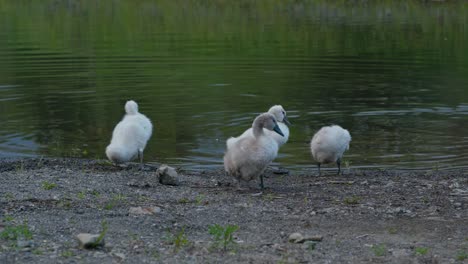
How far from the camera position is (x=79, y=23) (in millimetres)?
51062

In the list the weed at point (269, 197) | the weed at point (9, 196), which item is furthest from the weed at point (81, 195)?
the weed at point (269, 197)

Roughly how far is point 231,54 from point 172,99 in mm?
12123

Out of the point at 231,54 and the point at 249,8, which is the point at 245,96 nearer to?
the point at 231,54

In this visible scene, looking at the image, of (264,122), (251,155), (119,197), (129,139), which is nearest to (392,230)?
(251,155)

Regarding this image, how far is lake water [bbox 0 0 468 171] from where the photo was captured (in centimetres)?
1997

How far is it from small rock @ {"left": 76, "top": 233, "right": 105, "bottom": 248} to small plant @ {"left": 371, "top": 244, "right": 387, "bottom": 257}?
9.24 ft

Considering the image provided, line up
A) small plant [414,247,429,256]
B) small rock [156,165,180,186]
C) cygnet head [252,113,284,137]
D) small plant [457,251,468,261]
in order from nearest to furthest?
small plant [457,251,468,261] < small plant [414,247,429,256] < cygnet head [252,113,284,137] < small rock [156,165,180,186]

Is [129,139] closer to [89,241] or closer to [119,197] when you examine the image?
[119,197]

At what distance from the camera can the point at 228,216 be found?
460 inches

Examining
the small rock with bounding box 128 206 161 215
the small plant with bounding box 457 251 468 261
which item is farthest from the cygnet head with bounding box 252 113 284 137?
the small plant with bounding box 457 251 468 261

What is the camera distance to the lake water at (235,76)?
786 inches

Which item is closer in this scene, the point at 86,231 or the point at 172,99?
the point at 86,231

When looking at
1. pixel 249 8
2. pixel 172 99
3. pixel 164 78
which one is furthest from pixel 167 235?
pixel 249 8

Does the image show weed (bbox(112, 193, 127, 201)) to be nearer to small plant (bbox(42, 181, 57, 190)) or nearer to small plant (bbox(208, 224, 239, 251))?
small plant (bbox(42, 181, 57, 190))
